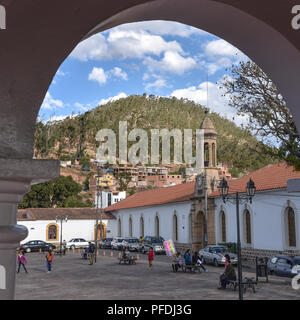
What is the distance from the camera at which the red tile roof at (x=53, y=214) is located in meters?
51.0

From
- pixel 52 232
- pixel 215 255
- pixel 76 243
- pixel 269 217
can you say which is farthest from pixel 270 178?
pixel 52 232

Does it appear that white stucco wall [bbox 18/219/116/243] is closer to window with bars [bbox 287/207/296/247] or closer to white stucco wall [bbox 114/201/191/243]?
white stucco wall [bbox 114/201/191/243]

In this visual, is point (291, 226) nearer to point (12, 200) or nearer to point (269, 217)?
point (269, 217)

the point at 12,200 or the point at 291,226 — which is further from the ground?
the point at 12,200

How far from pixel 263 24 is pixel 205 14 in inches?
21.6

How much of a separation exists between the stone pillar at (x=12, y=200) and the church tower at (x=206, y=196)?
1209 inches

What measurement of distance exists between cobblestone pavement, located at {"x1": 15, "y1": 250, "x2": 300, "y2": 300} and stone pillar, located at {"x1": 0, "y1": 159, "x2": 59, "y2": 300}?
11661 mm

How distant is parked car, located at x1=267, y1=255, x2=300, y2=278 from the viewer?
18531 millimetres

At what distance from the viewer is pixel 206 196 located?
32.9 m

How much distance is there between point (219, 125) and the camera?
160125mm

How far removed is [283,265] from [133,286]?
758 centimetres

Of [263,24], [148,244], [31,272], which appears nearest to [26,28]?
[263,24]

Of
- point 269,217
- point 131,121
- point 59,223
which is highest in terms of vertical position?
point 131,121

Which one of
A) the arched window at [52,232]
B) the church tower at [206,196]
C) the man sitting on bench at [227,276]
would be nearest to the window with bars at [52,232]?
the arched window at [52,232]
